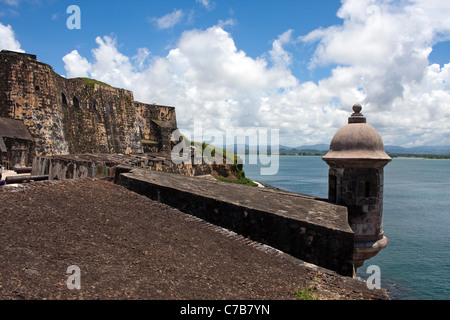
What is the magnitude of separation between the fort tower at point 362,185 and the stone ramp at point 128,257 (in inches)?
180

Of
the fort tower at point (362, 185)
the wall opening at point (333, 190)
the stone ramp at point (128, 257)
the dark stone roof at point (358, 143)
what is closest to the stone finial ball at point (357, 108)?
the dark stone roof at point (358, 143)

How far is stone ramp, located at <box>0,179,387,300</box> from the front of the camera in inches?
135

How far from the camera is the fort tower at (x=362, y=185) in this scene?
30.7 ft

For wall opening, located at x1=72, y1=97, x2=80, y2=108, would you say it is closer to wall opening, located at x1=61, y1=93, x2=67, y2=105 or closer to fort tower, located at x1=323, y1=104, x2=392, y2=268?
wall opening, located at x1=61, y1=93, x2=67, y2=105

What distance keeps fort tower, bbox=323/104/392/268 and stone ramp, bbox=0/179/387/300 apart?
456cm

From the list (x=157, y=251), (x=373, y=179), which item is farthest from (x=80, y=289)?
(x=373, y=179)

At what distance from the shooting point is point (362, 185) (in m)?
9.42

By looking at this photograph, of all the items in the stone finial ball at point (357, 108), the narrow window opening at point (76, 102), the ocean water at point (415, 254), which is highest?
the narrow window opening at point (76, 102)

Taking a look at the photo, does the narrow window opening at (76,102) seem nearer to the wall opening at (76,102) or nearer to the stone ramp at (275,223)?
the wall opening at (76,102)

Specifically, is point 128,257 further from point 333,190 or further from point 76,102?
point 76,102

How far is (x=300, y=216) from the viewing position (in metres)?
6.96

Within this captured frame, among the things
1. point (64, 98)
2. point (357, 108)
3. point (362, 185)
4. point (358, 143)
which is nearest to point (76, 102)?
point (64, 98)

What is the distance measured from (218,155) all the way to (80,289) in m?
47.6

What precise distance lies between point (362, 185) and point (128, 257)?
715 centimetres
